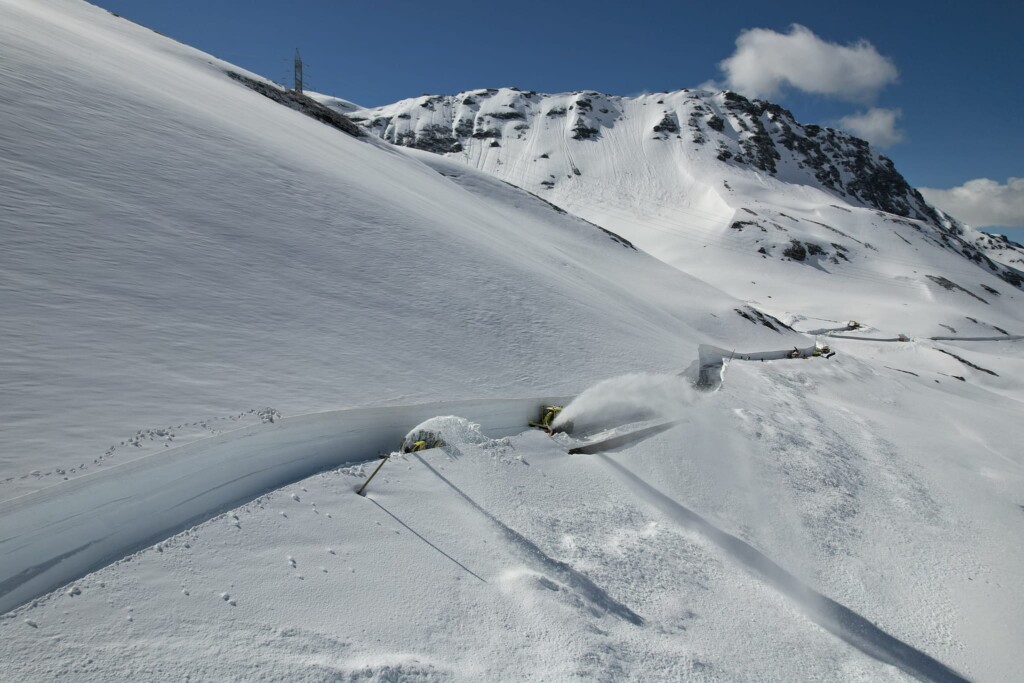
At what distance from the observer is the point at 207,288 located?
5629 mm

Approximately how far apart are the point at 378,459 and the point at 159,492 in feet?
5.93

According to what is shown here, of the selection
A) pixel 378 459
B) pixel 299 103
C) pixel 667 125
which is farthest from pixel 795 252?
pixel 378 459

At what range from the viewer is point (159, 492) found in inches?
138

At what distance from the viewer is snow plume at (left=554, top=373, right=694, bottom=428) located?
7062mm

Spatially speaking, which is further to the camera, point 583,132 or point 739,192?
point 583,132

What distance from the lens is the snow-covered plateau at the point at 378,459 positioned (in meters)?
3.07

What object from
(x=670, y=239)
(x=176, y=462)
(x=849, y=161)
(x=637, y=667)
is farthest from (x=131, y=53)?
(x=849, y=161)

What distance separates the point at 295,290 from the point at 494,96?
113m

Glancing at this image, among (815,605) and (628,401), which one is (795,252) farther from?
(815,605)

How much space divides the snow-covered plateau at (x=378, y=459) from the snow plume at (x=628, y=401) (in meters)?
0.07

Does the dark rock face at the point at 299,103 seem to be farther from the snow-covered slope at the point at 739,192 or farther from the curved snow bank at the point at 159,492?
the snow-covered slope at the point at 739,192

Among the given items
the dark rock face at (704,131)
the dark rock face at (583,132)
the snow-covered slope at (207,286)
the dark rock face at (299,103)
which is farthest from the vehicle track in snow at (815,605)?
the dark rock face at (583,132)

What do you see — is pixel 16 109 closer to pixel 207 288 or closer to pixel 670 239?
pixel 207 288

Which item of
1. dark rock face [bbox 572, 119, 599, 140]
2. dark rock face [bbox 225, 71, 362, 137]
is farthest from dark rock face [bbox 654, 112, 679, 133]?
dark rock face [bbox 225, 71, 362, 137]
